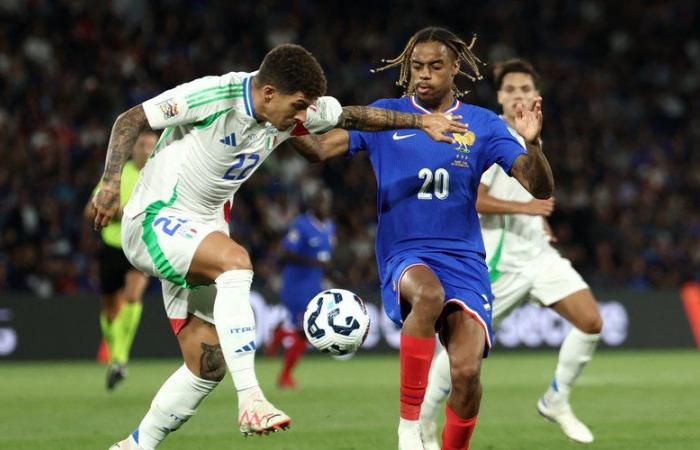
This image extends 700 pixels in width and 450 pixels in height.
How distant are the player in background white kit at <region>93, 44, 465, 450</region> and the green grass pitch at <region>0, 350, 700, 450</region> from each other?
1608mm

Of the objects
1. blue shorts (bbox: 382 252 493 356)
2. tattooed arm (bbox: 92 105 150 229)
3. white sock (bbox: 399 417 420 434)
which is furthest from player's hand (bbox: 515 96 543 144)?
tattooed arm (bbox: 92 105 150 229)

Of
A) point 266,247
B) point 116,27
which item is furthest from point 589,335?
point 116,27

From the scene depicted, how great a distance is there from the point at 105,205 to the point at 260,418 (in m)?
1.21

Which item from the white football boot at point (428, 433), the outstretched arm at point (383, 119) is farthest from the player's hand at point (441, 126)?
the white football boot at point (428, 433)

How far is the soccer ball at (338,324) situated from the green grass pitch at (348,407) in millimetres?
1580

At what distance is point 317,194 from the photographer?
14.2 metres

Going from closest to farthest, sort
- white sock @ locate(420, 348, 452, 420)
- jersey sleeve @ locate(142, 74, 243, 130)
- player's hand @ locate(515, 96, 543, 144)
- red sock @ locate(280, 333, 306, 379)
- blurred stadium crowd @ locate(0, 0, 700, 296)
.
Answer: jersey sleeve @ locate(142, 74, 243, 130)
player's hand @ locate(515, 96, 543, 144)
white sock @ locate(420, 348, 452, 420)
red sock @ locate(280, 333, 306, 379)
blurred stadium crowd @ locate(0, 0, 700, 296)

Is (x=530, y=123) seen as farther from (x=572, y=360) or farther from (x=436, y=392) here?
(x=572, y=360)

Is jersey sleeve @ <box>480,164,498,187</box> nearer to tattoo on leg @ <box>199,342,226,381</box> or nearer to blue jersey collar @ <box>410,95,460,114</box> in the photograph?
blue jersey collar @ <box>410,95,460,114</box>

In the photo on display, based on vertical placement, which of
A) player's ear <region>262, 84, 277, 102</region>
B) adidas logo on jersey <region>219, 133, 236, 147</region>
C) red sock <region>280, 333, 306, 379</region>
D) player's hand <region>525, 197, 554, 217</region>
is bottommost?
red sock <region>280, 333, 306, 379</region>

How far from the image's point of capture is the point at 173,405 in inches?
241

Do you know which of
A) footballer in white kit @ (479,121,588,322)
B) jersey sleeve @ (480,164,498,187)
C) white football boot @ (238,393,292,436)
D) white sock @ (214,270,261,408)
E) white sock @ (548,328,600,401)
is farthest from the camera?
footballer in white kit @ (479,121,588,322)

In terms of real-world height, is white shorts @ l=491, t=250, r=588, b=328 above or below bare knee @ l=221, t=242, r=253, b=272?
below

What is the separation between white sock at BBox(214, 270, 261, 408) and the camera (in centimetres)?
553
